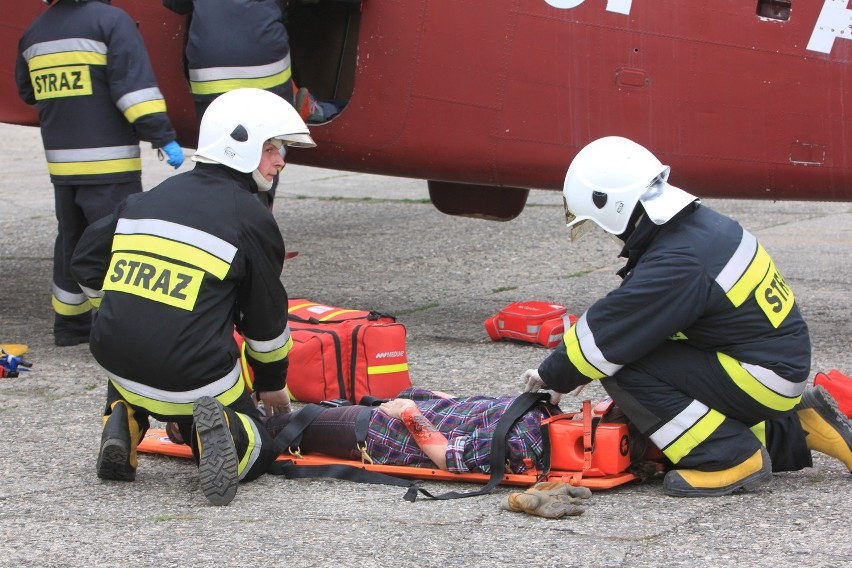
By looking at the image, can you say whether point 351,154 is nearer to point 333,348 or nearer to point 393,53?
point 393,53

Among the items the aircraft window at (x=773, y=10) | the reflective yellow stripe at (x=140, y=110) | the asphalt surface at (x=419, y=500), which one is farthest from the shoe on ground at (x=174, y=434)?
the aircraft window at (x=773, y=10)

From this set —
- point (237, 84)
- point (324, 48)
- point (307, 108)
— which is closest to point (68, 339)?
point (237, 84)

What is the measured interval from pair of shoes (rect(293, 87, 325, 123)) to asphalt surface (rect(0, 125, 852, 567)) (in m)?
1.30

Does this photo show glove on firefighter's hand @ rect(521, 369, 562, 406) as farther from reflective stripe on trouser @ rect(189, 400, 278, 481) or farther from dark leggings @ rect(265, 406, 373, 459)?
reflective stripe on trouser @ rect(189, 400, 278, 481)

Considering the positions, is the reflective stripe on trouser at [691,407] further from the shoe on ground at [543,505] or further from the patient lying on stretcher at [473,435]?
the shoe on ground at [543,505]

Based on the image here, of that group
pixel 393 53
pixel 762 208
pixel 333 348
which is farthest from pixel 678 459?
pixel 762 208

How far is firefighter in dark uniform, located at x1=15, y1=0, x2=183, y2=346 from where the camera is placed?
6.36 m

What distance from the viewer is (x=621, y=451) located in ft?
13.9

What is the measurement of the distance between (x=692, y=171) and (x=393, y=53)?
170 cm

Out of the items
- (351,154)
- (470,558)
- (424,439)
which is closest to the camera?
(470,558)

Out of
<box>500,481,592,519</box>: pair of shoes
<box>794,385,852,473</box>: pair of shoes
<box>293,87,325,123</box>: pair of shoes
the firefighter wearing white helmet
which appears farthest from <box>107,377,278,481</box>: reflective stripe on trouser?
<box>293,87,325,123</box>: pair of shoes

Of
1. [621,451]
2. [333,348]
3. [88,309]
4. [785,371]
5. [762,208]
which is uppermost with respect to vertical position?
[785,371]

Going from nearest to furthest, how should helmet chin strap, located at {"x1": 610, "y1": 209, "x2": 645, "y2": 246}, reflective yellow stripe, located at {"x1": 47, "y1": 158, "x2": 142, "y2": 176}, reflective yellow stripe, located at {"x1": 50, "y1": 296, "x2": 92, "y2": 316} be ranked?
helmet chin strap, located at {"x1": 610, "y1": 209, "x2": 645, "y2": 246}
reflective yellow stripe, located at {"x1": 47, "y1": 158, "x2": 142, "y2": 176}
reflective yellow stripe, located at {"x1": 50, "y1": 296, "x2": 92, "y2": 316}

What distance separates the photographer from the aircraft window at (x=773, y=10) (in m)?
6.16
